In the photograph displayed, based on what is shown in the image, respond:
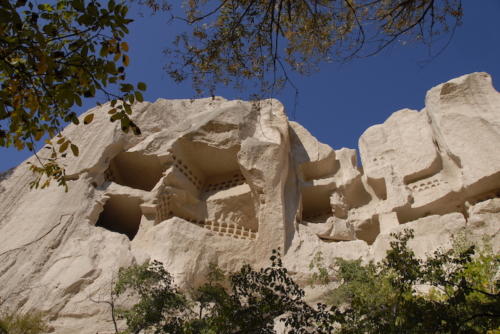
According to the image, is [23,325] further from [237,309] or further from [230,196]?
[230,196]

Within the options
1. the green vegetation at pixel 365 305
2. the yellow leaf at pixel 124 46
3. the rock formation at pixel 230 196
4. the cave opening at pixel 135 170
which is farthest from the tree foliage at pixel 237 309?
the cave opening at pixel 135 170

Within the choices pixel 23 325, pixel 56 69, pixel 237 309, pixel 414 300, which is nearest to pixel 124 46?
pixel 56 69

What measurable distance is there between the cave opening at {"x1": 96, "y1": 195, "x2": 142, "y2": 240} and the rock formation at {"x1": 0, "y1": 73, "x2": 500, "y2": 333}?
47 millimetres

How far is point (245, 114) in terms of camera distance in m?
14.7

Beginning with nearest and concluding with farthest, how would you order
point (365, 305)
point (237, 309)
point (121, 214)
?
point (237, 309), point (365, 305), point (121, 214)

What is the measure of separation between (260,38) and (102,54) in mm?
2641

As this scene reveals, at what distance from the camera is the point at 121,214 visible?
1386 cm

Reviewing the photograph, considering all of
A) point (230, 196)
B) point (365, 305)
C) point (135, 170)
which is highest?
point (135, 170)

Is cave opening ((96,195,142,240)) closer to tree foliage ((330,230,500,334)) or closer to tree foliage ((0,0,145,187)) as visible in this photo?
tree foliage ((330,230,500,334))

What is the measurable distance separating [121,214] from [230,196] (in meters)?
3.22

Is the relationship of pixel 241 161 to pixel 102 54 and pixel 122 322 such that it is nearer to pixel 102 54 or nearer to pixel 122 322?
pixel 122 322

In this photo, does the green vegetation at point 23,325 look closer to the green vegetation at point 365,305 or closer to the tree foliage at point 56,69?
the green vegetation at point 365,305

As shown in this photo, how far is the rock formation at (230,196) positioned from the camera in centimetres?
1076

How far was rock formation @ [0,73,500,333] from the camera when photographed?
10.8 meters
